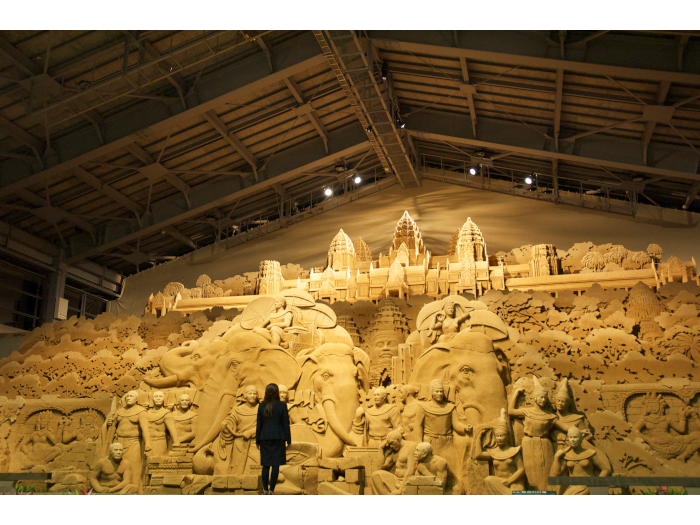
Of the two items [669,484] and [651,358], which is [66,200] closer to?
[651,358]

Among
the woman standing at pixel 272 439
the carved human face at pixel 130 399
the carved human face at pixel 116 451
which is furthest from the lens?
the carved human face at pixel 130 399

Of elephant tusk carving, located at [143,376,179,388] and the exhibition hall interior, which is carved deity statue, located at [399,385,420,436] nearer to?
the exhibition hall interior

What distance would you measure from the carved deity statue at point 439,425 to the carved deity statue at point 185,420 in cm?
476

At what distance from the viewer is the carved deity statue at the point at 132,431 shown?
44.9 ft

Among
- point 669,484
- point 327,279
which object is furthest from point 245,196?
point 669,484

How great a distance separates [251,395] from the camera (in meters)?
12.9

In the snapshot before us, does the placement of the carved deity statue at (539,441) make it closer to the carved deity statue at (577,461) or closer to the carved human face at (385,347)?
the carved deity statue at (577,461)

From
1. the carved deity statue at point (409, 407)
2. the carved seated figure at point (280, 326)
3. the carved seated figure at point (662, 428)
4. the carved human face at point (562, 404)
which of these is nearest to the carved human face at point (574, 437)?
the carved human face at point (562, 404)

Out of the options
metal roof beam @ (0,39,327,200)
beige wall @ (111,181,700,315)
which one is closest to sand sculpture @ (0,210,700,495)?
beige wall @ (111,181,700,315)

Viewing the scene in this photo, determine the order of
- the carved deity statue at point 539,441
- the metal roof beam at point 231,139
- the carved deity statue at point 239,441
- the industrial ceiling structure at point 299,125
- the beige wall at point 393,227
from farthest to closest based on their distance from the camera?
1. the beige wall at point 393,227
2. the metal roof beam at point 231,139
3. the industrial ceiling structure at point 299,125
4. the carved deity statue at point 239,441
5. the carved deity statue at point 539,441

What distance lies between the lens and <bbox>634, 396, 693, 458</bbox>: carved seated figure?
13.1 meters

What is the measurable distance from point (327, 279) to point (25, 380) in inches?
359

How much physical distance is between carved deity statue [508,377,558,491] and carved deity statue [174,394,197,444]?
6691 mm

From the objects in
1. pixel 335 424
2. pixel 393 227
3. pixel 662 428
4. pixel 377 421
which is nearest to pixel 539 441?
pixel 377 421
